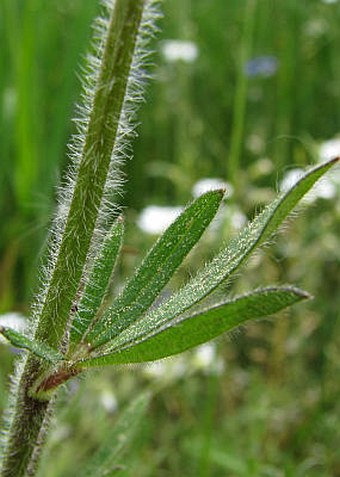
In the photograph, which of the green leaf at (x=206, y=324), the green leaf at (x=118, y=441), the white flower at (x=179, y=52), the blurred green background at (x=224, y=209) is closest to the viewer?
the green leaf at (x=206, y=324)

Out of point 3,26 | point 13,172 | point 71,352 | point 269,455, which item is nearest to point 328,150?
point 269,455

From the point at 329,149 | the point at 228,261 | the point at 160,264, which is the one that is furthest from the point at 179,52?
the point at 228,261

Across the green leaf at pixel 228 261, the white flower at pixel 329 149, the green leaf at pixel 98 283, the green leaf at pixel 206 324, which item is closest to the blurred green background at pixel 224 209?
the white flower at pixel 329 149

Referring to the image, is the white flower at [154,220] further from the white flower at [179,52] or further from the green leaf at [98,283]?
the green leaf at [98,283]

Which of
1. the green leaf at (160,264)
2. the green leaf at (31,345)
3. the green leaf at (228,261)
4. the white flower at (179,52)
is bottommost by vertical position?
the green leaf at (31,345)

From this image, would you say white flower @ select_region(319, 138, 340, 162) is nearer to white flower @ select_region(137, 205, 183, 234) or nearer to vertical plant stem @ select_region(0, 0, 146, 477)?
white flower @ select_region(137, 205, 183, 234)

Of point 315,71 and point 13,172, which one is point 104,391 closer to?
point 13,172
